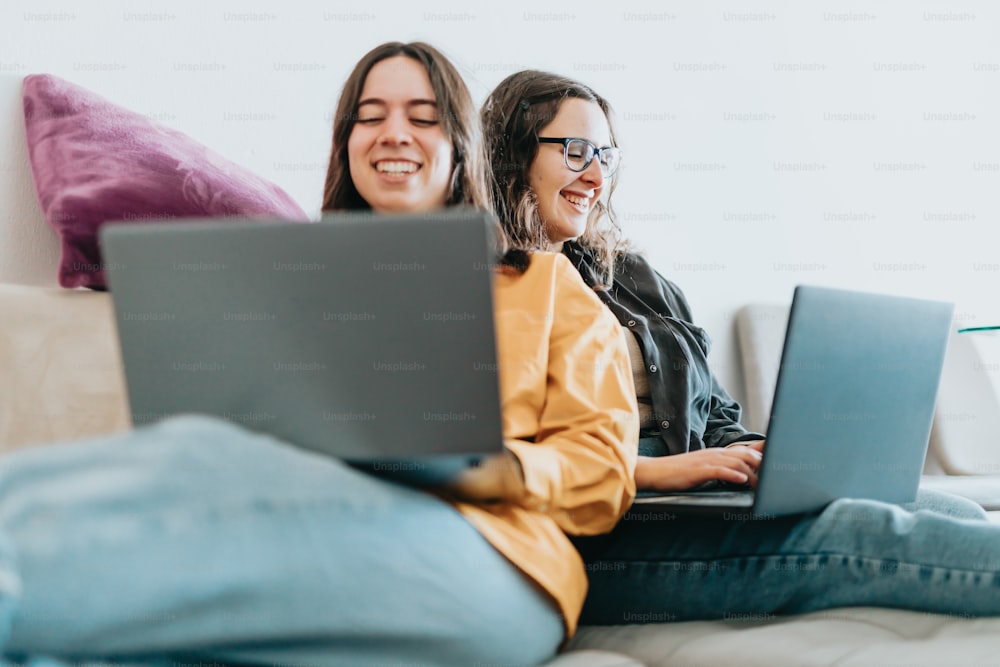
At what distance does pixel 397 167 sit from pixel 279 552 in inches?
26.7

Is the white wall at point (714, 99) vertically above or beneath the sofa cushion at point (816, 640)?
above

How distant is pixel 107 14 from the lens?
1.66 metres

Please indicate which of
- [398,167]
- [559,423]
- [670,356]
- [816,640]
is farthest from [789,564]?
[398,167]

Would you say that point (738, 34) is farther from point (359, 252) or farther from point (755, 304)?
point (359, 252)

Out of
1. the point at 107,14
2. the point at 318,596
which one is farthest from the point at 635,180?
the point at 318,596

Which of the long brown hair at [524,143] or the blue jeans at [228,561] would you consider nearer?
the blue jeans at [228,561]

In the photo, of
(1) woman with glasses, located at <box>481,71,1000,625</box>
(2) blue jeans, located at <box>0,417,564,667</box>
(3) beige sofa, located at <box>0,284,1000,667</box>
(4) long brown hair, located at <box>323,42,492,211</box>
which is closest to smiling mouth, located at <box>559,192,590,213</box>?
(1) woman with glasses, located at <box>481,71,1000,625</box>

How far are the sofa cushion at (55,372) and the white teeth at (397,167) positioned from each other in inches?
15.8

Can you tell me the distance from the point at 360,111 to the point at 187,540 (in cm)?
78

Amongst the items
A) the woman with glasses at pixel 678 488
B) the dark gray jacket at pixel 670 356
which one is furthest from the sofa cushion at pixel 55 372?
the dark gray jacket at pixel 670 356

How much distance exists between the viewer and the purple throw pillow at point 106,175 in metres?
1.27

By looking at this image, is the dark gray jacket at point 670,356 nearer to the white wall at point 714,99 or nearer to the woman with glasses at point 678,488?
the woman with glasses at point 678,488

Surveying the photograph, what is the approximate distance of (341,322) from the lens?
79cm

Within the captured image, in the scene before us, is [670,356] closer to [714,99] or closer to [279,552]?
[279,552]
